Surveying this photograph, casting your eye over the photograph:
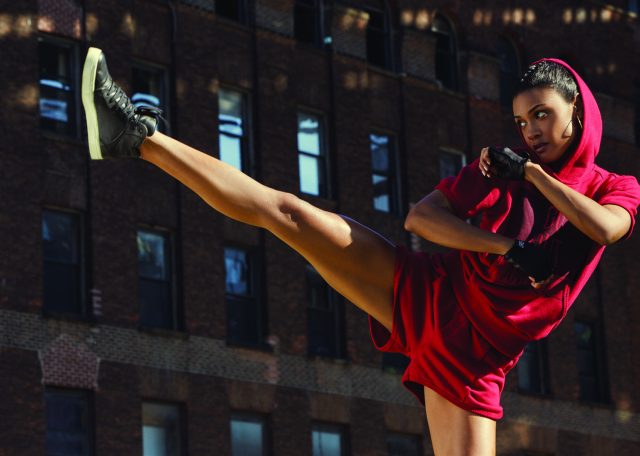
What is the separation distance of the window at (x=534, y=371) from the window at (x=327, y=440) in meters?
6.31

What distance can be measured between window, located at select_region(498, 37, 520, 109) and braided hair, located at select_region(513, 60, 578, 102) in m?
32.5

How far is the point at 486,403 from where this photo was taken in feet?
33.1

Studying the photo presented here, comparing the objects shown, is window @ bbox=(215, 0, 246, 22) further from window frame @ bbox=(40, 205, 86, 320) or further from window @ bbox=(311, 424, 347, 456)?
window @ bbox=(311, 424, 347, 456)

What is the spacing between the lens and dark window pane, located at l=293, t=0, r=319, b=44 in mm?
37984

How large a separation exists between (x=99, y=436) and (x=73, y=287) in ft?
8.25

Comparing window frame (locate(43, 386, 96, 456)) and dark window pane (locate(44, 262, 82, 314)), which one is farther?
dark window pane (locate(44, 262, 82, 314))

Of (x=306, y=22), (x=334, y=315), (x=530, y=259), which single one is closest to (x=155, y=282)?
(x=334, y=315)

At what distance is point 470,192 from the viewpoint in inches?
393

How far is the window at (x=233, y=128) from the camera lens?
35.3 m

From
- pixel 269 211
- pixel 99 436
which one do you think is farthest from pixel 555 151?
pixel 99 436

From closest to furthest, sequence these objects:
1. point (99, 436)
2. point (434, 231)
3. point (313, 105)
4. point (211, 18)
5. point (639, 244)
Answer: point (434, 231) < point (99, 436) < point (211, 18) < point (313, 105) < point (639, 244)

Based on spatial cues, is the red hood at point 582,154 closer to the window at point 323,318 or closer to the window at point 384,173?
the window at point 323,318

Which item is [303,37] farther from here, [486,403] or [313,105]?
[486,403]

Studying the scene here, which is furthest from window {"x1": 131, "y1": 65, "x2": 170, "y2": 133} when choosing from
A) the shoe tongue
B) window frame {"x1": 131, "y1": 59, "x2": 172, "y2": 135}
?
the shoe tongue
